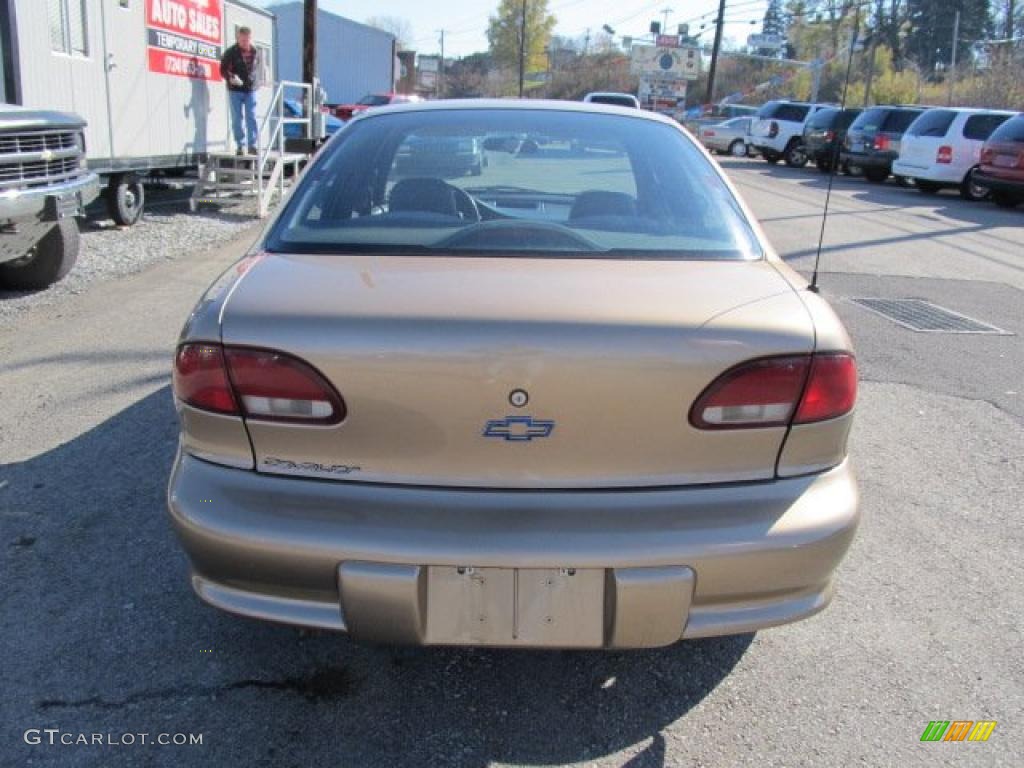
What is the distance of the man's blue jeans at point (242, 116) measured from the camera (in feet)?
39.2

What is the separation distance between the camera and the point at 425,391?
6.65 ft

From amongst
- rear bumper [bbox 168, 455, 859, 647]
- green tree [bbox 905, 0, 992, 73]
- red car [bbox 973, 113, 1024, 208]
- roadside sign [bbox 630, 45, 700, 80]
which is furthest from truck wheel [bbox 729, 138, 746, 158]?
green tree [bbox 905, 0, 992, 73]

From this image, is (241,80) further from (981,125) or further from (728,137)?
(728,137)

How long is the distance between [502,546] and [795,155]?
2728cm

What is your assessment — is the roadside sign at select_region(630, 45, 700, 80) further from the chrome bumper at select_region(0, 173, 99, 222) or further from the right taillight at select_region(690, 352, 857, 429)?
the right taillight at select_region(690, 352, 857, 429)

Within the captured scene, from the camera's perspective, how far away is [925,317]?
7324 millimetres

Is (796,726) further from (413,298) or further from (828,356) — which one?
(413,298)

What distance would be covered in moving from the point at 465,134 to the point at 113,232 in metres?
7.92

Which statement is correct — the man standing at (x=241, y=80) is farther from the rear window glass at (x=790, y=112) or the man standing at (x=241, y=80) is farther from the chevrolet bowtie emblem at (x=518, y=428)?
the rear window glass at (x=790, y=112)

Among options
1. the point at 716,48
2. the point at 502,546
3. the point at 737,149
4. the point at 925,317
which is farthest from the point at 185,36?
the point at 716,48

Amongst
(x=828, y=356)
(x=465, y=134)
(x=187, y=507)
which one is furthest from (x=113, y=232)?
(x=828, y=356)

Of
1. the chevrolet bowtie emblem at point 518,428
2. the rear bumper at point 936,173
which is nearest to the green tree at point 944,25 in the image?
the rear bumper at point 936,173

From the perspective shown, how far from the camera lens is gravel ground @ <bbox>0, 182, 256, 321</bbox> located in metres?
7.04

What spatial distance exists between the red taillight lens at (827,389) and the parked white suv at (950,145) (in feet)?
54.3
